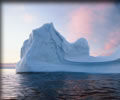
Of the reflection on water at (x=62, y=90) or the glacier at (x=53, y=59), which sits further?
the glacier at (x=53, y=59)

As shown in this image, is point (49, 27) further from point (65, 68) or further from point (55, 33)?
point (65, 68)

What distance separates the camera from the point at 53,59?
68.3ft

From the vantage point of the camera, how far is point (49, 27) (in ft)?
71.7

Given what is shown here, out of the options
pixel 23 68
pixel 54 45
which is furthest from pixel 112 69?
pixel 23 68

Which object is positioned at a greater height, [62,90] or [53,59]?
[53,59]

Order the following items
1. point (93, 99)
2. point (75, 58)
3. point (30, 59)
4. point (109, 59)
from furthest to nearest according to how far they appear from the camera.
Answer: point (75, 58)
point (109, 59)
point (30, 59)
point (93, 99)

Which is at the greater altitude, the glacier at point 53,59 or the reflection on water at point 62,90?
the glacier at point 53,59

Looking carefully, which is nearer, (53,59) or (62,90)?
(62,90)

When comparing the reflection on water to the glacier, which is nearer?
the reflection on water

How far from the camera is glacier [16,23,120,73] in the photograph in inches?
780

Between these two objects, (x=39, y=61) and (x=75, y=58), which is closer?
(x=39, y=61)

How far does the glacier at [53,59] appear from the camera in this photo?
1981cm

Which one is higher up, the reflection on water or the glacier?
the glacier

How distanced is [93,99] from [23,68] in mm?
15943
